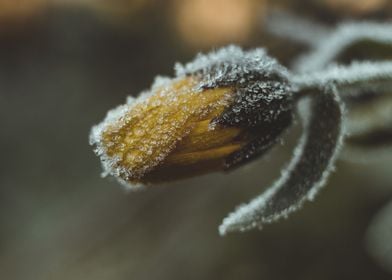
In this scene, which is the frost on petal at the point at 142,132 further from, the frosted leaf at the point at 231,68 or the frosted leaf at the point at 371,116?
the frosted leaf at the point at 371,116

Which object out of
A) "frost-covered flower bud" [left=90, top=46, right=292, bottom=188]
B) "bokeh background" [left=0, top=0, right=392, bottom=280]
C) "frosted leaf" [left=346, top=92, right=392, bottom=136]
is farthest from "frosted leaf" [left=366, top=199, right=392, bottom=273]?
"frost-covered flower bud" [left=90, top=46, right=292, bottom=188]

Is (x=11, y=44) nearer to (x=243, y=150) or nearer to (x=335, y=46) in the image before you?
(x=335, y=46)

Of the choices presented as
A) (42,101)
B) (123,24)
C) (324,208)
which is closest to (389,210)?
(324,208)

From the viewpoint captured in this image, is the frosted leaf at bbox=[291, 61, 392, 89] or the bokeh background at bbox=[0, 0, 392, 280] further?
the bokeh background at bbox=[0, 0, 392, 280]

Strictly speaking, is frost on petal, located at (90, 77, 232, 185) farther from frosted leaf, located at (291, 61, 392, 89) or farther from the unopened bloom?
frosted leaf, located at (291, 61, 392, 89)

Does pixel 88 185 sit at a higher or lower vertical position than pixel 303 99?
higher

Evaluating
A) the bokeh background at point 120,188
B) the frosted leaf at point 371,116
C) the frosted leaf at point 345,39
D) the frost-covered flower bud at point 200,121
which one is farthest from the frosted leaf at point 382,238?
the frost-covered flower bud at point 200,121

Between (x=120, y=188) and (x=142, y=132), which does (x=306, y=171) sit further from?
(x=120, y=188)
